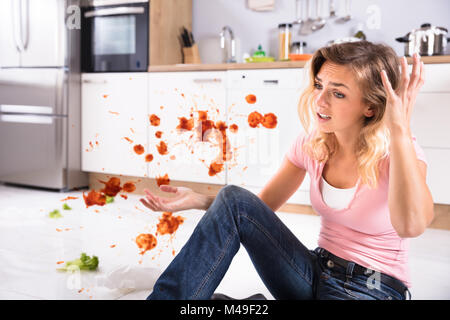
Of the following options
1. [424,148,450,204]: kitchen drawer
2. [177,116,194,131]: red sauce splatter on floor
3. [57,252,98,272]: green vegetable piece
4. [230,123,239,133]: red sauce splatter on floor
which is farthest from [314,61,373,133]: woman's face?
[177,116,194,131]: red sauce splatter on floor

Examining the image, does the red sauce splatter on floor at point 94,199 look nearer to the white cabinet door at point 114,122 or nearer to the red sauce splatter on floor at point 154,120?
the white cabinet door at point 114,122

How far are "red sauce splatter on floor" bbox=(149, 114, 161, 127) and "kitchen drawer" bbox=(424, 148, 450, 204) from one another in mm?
1706

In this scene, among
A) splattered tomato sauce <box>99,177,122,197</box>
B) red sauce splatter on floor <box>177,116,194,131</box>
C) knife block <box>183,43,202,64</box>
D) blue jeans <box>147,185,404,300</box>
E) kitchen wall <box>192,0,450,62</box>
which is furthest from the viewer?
knife block <box>183,43,202,64</box>

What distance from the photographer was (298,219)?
2.82 m

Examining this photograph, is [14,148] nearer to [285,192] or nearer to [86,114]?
[86,114]

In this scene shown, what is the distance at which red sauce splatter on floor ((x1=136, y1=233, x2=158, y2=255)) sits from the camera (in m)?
2.15

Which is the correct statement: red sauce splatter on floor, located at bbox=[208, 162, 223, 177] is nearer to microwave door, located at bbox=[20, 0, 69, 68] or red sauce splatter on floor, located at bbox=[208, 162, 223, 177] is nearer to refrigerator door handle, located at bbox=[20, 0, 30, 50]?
microwave door, located at bbox=[20, 0, 69, 68]

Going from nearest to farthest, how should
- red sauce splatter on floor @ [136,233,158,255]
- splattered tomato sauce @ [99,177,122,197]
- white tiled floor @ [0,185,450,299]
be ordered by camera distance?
white tiled floor @ [0,185,450,299] → red sauce splatter on floor @ [136,233,158,255] → splattered tomato sauce @ [99,177,122,197]

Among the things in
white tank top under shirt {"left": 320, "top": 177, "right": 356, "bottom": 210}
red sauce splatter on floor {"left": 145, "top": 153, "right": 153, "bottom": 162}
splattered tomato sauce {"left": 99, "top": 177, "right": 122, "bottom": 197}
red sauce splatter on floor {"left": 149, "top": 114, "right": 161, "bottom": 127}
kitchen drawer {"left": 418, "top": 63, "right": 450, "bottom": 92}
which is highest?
kitchen drawer {"left": 418, "top": 63, "right": 450, "bottom": 92}

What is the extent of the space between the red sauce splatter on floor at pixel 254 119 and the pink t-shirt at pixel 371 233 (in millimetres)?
1830

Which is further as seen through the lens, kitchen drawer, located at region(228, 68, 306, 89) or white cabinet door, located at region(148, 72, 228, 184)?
white cabinet door, located at region(148, 72, 228, 184)

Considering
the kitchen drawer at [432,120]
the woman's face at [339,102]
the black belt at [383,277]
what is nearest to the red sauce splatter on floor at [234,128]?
the kitchen drawer at [432,120]

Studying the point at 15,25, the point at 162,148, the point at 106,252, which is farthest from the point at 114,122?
the point at 106,252
